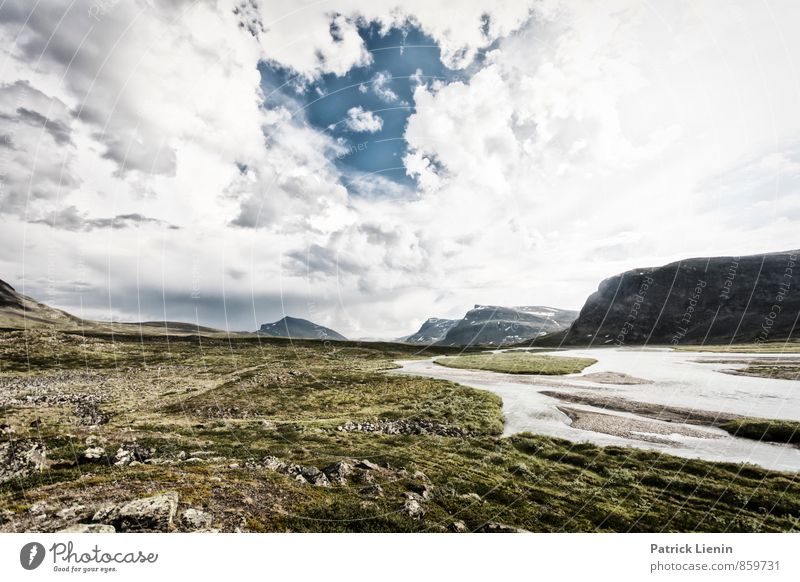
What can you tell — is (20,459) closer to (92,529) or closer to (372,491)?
(92,529)

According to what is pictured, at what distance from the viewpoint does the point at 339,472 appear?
1641 cm

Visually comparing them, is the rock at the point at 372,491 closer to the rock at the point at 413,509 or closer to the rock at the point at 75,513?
the rock at the point at 413,509

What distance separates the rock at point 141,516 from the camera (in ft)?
34.7

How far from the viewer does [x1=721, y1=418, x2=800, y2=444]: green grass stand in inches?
967

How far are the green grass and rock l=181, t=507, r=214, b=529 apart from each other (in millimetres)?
36364

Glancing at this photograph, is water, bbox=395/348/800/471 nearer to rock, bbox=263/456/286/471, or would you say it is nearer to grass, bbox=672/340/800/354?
rock, bbox=263/456/286/471

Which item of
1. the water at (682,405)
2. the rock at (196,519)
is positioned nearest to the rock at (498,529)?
the rock at (196,519)

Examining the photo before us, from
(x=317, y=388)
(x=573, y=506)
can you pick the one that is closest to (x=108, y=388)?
(x=317, y=388)

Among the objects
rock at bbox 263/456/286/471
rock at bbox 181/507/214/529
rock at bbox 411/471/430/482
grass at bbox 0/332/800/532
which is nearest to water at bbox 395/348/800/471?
grass at bbox 0/332/800/532

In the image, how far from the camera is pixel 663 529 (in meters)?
13.5

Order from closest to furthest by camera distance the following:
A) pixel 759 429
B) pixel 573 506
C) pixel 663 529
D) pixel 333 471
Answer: pixel 663 529, pixel 573 506, pixel 333 471, pixel 759 429

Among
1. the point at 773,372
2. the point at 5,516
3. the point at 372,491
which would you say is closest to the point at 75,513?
the point at 5,516
